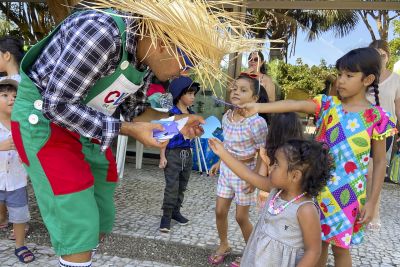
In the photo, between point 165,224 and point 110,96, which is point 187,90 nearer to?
point 165,224

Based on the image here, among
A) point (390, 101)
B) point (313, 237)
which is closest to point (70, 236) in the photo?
point (313, 237)

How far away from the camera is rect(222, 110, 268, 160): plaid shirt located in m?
2.91

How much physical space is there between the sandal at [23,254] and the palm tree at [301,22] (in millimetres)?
4223

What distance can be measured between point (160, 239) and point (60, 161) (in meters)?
1.90

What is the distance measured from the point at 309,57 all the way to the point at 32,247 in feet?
15.3

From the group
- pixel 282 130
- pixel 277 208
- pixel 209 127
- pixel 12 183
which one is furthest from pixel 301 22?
pixel 12 183

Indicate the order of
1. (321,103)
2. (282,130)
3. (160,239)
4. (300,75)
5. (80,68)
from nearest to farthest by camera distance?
1. (80,68)
2. (321,103)
3. (282,130)
4. (160,239)
5. (300,75)

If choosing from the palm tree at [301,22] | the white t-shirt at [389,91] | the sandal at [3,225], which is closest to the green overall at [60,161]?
the sandal at [3,225]

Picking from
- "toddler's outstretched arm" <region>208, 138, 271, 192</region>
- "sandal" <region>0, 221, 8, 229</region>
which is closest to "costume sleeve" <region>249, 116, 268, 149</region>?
"toddler's outstretched arm" <region>208, 138, 271, 192</region>

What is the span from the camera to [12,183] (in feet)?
10.0

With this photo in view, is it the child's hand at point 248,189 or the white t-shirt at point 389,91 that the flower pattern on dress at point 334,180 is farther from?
the white t-shirt at point 389,91

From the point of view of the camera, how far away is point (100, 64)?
161 centimetres

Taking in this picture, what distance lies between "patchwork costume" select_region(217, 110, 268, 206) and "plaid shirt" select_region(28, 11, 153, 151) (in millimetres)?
1369

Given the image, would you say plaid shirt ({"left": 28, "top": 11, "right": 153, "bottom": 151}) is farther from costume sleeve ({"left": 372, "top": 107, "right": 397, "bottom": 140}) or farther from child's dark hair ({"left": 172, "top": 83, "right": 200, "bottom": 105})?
child's dark hair ({"left": 172, "top": 83, "right": 200, "bottom": 105})
